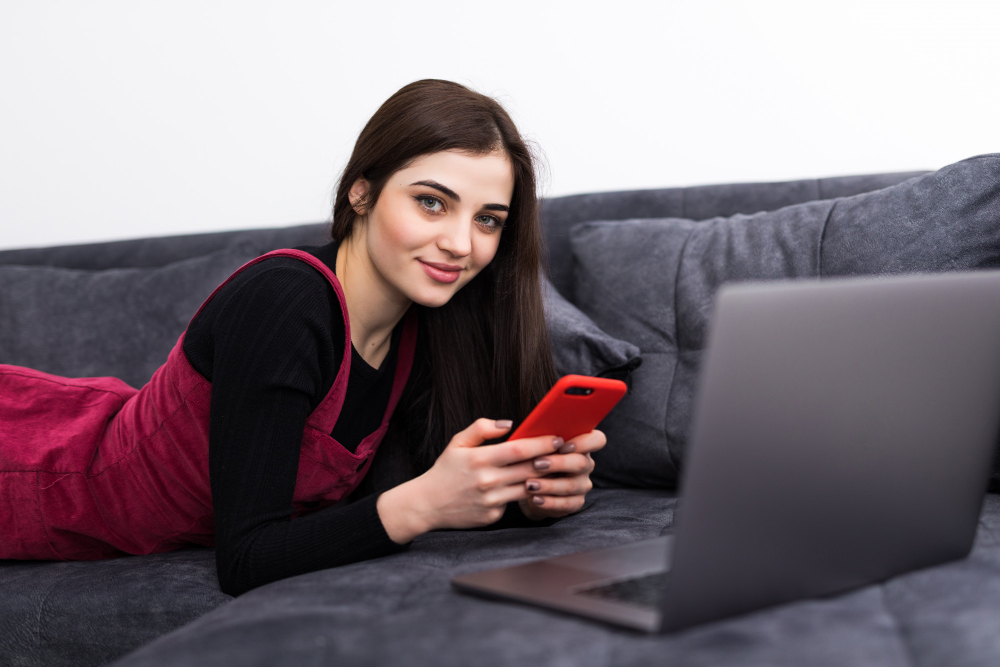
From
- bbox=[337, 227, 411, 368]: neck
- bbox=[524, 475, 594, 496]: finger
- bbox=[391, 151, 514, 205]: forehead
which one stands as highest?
bbox=[391, 151, 514, 205]: forehead

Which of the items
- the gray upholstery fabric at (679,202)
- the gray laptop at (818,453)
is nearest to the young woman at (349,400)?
the gray laptop at (818,453)

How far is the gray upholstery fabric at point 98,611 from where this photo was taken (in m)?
1.02

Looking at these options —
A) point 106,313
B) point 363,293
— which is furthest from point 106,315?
point 363,293

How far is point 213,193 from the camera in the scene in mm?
2107

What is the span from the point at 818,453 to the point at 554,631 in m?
0.24

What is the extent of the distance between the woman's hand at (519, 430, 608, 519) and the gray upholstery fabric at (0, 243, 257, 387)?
998 mm

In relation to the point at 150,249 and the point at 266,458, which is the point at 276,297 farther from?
the point at 150,249

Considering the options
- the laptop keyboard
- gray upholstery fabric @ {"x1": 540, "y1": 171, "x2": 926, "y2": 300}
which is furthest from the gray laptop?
gray upholstery fabric @ {"x1": 540, "y1": 171, "x2": 926, "y2": 300}

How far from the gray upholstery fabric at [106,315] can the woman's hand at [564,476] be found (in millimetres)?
998

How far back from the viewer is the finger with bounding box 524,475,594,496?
0.92 m

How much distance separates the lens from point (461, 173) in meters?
1.11

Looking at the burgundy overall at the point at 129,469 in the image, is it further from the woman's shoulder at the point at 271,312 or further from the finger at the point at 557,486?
the finger at the point at 557,486

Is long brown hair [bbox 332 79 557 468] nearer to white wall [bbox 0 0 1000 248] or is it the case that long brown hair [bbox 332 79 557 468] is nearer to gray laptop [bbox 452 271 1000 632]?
white wall [bbox 0 0 1000 248]

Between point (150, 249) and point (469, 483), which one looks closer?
point (469, 483)
